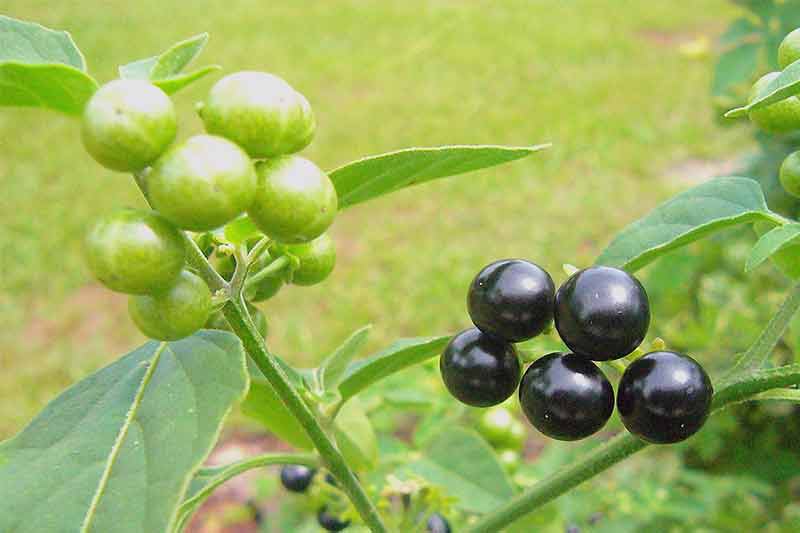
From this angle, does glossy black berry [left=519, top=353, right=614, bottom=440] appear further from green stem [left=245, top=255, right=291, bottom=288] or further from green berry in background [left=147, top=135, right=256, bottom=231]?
green berry in background [left=147, top=135, right=256, bottom=231]

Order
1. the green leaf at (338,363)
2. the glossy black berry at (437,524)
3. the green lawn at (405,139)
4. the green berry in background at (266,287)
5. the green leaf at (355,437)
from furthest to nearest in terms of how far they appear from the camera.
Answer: the green lawn at (405,139) < the glossy black berry at (437,524) < the green leaf at (355,437) < the green leaf at (338,363) < the green berry in background at (266,287)

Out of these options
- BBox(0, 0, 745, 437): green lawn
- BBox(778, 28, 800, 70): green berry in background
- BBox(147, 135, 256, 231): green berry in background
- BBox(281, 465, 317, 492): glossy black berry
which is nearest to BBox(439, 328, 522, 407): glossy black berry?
BBox(147, 135, 256, 231): green berry in background

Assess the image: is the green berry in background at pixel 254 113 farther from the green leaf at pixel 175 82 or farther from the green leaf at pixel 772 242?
the green leaf at pixel 772 242

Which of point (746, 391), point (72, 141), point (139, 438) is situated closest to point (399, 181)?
point (139, 438)

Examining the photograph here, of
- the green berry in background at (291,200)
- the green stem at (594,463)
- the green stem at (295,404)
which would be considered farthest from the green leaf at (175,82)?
the green stem at (594,463)

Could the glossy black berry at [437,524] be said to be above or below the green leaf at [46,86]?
below

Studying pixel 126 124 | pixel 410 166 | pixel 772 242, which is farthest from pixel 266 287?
pixel 772 242

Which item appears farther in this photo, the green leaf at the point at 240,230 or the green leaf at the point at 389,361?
the green leaf at the point at 389,361
